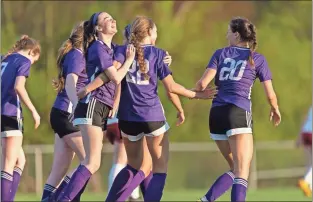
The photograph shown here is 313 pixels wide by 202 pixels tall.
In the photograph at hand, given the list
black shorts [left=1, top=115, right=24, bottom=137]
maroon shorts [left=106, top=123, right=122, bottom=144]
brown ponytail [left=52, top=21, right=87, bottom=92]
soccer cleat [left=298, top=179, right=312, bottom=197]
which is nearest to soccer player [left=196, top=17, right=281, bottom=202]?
brown ponytail [left=52, top=21, right=87, bottom=92]

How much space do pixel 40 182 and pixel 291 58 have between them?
719cm

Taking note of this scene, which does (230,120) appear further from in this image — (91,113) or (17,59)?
(17,59)

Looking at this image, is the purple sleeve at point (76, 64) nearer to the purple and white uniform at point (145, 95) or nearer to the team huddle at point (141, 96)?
the team huddle at point (141, 96)

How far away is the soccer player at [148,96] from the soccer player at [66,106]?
54 cm

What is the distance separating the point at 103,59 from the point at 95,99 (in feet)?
1.45

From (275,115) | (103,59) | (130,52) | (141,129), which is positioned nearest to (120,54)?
(130,52)

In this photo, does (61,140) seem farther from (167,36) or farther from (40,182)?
(167,36)

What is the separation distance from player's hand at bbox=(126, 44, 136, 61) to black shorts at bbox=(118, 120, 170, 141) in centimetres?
69

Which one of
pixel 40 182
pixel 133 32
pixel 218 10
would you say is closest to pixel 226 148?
pixel 133 32

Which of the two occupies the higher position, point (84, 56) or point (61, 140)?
point (84, 56)

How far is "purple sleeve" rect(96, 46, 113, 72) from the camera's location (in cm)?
972

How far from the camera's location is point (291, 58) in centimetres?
2594

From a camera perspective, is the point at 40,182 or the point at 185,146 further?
the point at 185,146

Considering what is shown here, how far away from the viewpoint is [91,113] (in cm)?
990
